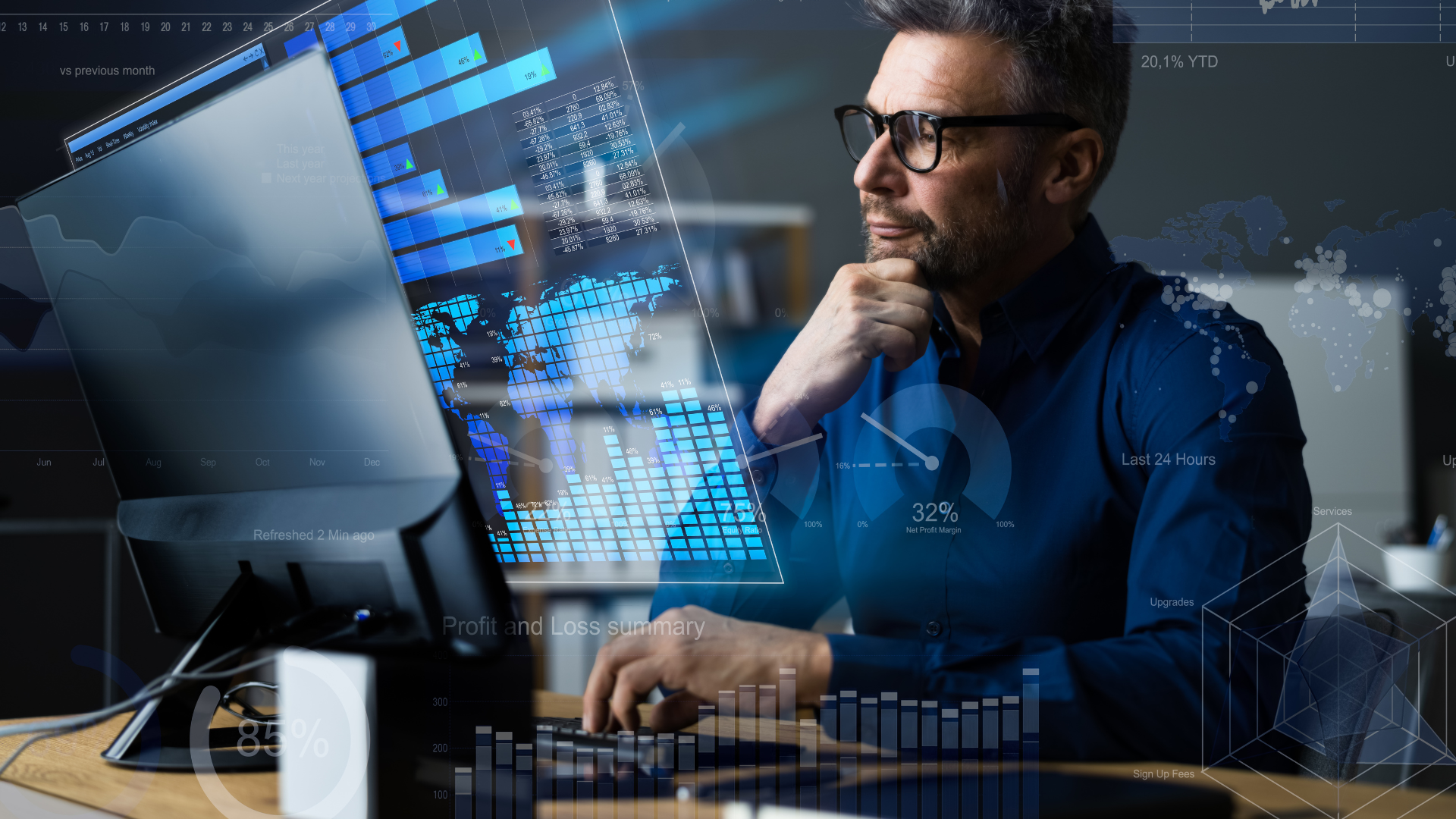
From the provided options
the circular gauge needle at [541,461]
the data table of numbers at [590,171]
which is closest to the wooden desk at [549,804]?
the circular gauge needle at [541,461]

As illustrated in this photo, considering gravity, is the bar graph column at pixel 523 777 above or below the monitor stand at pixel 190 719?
below

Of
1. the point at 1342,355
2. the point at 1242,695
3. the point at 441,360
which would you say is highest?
the point at 441,360

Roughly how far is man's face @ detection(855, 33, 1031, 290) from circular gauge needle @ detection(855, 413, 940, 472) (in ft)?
0.50

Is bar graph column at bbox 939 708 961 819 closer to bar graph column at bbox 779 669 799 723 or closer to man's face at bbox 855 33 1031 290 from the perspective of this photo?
bar graph column at bbox 779 669 799 723

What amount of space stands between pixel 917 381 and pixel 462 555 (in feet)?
1.57

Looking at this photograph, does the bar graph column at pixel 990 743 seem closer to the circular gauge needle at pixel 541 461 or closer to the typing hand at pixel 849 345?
the typing hand at pixel 849 345

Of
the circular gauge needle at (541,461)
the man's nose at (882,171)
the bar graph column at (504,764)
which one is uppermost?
the man's nose at (882,171)

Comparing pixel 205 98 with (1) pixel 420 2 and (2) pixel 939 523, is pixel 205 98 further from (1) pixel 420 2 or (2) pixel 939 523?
(2) pixel 939 523

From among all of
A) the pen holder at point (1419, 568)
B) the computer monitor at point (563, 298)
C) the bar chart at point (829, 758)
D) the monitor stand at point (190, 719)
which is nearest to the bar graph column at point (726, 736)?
the bar chart at point (829, 758)

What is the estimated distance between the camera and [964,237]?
2.77 feet

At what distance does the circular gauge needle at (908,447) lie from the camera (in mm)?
853

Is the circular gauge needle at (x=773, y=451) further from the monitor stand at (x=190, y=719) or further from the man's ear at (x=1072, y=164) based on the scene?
the monitor stand at (x=190, y=719)

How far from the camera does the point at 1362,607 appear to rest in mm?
831

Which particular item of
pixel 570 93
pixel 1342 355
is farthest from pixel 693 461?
pixel 1342 355
